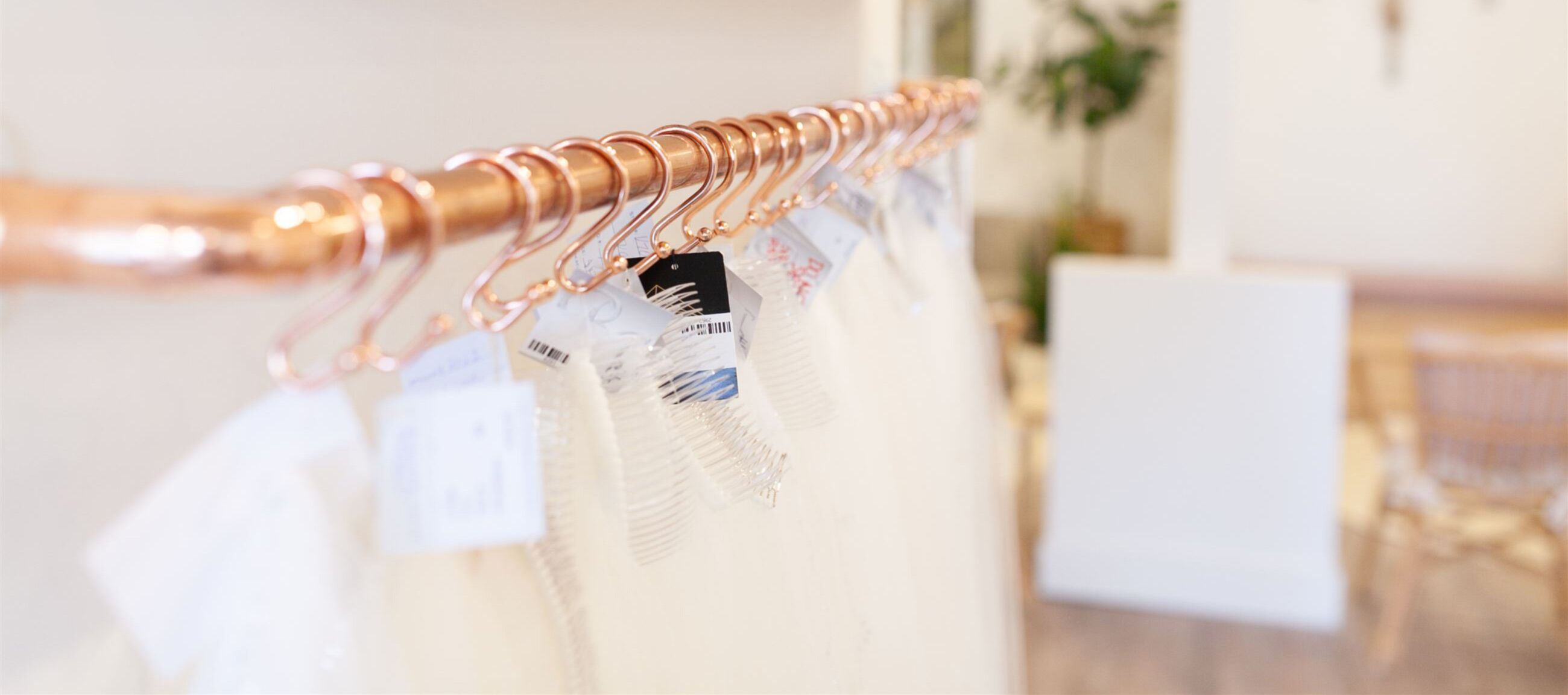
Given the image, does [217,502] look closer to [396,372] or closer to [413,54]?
[396,372]

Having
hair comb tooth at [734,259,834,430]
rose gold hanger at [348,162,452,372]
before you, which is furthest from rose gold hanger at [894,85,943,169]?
rose gold hanger at [348,162,452,372]

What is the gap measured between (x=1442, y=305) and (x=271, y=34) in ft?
17.7

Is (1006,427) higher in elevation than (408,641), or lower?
lower

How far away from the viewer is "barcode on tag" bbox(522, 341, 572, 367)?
0.45 metres

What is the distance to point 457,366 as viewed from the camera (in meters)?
0.40

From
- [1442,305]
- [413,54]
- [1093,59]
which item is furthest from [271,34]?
[1442,305]

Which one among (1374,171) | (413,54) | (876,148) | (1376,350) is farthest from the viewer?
(1374,171)

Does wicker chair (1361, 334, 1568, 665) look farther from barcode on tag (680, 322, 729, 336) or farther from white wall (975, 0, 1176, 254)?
barcode on tag (680, 322, 729, 336)

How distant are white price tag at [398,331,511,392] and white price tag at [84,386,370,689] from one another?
0.12 feet

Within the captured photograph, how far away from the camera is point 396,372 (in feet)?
1.87

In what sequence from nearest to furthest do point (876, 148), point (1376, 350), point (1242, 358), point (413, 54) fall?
1. point (413, 54)
2. point (876, 148)
3. point (1242, 358)
4. point (1376, 350)

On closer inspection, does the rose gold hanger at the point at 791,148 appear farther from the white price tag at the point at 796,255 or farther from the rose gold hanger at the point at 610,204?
the rose gold hanger at the point at 610,204

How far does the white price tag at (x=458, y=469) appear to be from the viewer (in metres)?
0.35

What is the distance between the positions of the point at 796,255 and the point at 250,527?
1.32 ft
